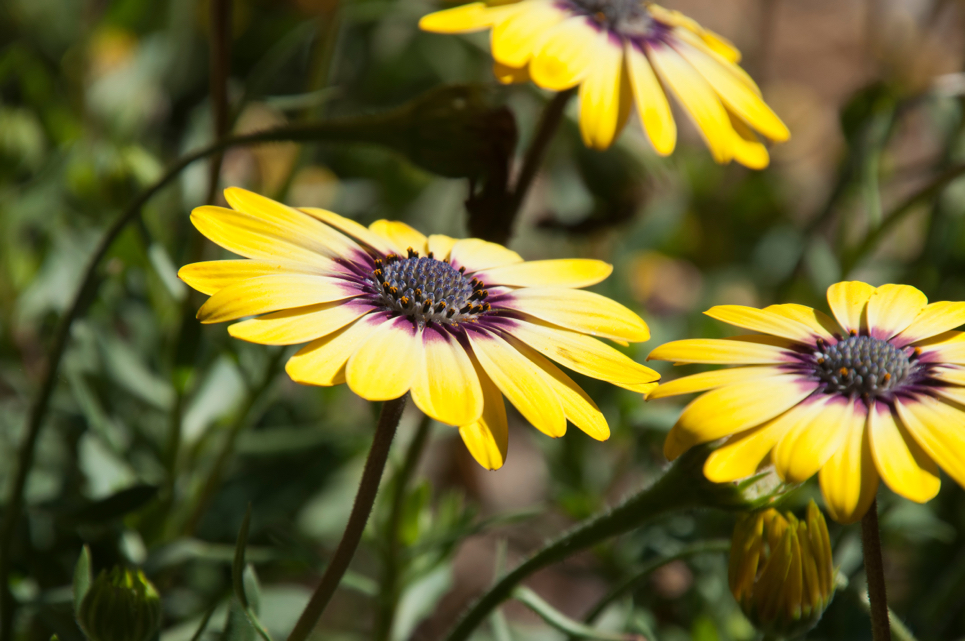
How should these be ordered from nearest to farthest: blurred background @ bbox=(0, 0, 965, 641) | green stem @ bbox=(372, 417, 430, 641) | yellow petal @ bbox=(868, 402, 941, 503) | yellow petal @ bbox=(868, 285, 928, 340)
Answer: yellow petal @ bbox=(868, 402, 941, 503)
yellow petal @ bbox=(868, 285, 928, 340)
green stem @ bbox=(372, 417, 430, 641)
blurred background @ bbox=(0, 0, 965, 641)

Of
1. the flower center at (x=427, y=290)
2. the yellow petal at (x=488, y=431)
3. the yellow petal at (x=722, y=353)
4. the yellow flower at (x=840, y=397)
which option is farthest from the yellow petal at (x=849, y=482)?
the flower center at (x=427, y=290)

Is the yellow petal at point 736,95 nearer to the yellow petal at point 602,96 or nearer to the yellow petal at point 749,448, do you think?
the yellow petal at point 602,96

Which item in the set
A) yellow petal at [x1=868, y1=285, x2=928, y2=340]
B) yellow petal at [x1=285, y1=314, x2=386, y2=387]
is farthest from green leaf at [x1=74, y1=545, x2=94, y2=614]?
yellow petal at [x1=868, y1=285, x2=928, y2=340]

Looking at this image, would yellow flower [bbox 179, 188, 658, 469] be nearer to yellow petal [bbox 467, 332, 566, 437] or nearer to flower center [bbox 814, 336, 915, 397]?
yellow petal [bbox 467, 332, 566, 437]

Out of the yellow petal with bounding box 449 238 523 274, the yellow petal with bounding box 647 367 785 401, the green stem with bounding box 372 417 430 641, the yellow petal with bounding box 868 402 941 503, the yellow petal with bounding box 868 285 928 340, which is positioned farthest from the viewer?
the green stem with bounding box 372 417 430 641

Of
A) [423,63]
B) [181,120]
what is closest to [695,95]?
[423,63]

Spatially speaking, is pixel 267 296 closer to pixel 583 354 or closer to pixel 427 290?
pixel 427 290

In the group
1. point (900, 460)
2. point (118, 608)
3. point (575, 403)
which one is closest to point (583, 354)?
point (575, 403)
